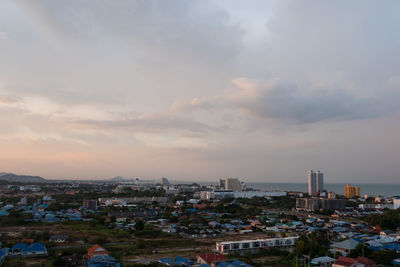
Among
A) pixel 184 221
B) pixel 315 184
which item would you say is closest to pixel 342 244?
pixel 184 221

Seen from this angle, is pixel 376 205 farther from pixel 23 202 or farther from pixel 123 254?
pixel 23 202

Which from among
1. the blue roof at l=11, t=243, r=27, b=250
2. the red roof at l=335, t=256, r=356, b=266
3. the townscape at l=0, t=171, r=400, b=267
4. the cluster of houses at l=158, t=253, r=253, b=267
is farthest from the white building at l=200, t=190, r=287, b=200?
the red roof at l=335, t=256, r=356, b=266

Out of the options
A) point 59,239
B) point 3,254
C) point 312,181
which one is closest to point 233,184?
point 312,181

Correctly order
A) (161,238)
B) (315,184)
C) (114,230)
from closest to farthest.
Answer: (161,238), (114,230), (315,184)

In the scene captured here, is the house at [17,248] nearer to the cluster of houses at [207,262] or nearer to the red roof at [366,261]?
the cluster of houses at [207,262]

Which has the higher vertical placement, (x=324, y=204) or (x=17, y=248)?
(x=17, y=248)

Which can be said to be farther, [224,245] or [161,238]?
[161,238]

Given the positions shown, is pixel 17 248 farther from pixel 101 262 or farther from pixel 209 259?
pixel 209 259

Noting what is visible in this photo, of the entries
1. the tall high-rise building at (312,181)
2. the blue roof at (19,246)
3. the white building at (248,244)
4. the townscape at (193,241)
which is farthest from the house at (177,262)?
the tall high-rise building at (312,181)
